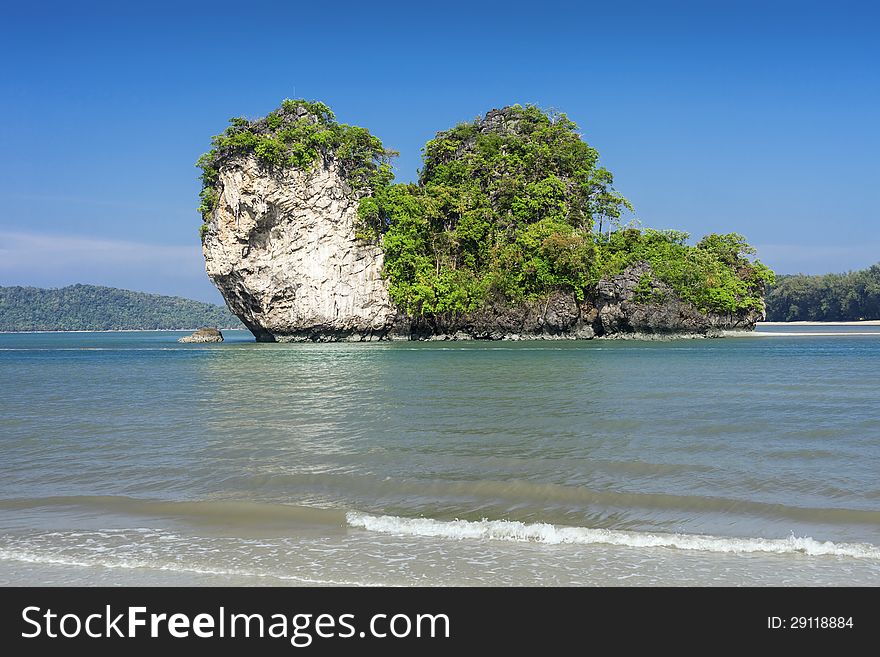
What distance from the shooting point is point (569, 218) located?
61.1 m

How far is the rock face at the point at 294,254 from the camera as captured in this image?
55375 millimetres

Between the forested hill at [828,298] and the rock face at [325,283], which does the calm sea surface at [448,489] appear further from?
the forested hill at [828,298]

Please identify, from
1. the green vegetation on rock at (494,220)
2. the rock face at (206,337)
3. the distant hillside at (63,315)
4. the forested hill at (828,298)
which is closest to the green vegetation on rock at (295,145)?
the green vegetation on rock at (494,220)

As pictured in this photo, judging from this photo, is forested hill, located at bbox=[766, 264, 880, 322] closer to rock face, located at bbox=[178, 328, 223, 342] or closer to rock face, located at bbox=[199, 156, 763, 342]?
rock face, located at bbox=[199, 156, 763, 342]

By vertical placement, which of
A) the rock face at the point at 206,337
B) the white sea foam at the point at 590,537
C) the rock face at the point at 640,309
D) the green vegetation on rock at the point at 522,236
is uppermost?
the green vegetation on rock at the point at 522,236

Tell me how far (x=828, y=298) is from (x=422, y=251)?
9286 cm

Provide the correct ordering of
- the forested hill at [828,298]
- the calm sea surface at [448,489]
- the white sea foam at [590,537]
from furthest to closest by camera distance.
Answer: the forested hill at [828,298]
the white sea foam at [590,537]
the calm sea surface at [448,489]

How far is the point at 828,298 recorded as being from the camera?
391 feet

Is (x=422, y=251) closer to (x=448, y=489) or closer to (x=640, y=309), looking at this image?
(x=640, y=309)

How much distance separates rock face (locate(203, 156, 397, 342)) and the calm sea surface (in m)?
38.1

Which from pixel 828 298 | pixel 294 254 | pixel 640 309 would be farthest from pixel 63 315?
pixel 828 298

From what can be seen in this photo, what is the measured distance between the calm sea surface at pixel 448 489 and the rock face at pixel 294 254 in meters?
38.1
